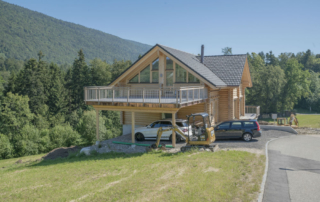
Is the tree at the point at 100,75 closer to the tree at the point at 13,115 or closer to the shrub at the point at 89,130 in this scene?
the shrub at the point at 89,130

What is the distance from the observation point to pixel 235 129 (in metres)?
17.4

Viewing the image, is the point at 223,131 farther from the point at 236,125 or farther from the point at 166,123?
the point at 166,123

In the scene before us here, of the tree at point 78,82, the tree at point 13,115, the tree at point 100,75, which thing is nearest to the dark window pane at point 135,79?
the tree at point 13,115

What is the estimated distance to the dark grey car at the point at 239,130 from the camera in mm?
17108

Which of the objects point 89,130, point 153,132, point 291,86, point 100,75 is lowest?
point 89,130

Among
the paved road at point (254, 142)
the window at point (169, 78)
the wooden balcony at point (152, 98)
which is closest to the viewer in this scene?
the wooden balcony at point (152, 98)

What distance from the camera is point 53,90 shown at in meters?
46.0

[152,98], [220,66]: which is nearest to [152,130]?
[152,98]

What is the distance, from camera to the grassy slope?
8172mm

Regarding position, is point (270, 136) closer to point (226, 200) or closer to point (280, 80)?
point (226, 200)

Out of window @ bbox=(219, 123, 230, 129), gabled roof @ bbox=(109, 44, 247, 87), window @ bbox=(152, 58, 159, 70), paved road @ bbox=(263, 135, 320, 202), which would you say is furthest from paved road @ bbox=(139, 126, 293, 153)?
window @ bbox=(152, 58, 159, 70)

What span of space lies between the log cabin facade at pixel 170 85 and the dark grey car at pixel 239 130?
2.56m

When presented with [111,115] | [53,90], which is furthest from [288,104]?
[53,90]

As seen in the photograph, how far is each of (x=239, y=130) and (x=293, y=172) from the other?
6872mm
